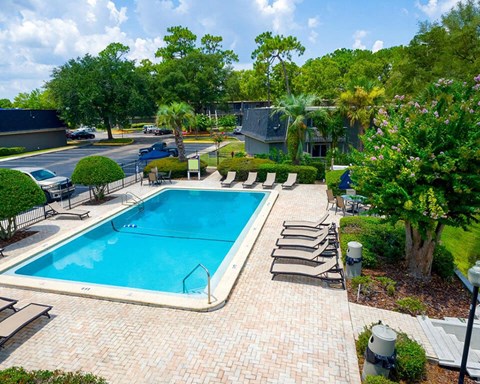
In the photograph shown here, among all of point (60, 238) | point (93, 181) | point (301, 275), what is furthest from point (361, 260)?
point (93, 181)

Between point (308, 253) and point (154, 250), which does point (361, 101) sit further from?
point (154, 250)

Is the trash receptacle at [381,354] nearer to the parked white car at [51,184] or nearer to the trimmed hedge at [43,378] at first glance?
the trimmed hedge at [43,378]

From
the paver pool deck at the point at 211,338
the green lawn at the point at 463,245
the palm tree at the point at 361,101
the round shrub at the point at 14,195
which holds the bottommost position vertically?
the green lawn at the point at 463,245

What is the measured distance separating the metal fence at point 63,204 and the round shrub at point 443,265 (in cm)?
1640

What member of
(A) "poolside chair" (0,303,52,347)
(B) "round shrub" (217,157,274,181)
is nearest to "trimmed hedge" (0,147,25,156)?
(B) "round shrub" (217,157,274,181)

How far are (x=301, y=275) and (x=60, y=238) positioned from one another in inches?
404

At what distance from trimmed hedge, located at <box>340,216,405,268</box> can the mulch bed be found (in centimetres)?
61

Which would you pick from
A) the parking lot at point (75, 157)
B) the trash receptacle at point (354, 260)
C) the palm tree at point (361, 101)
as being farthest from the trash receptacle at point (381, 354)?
the parking lot at point (75, 157)

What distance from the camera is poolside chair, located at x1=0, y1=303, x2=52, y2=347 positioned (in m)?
7.60

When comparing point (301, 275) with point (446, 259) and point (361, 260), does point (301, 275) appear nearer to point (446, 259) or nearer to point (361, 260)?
point (361, 260)

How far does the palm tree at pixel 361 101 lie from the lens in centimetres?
2595

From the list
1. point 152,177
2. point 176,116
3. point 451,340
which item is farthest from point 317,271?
point 176,116

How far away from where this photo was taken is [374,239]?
12586mm

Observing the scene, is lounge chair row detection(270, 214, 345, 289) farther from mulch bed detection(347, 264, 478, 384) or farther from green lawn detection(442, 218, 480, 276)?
green lawn detection(442, 218, 480, 276)
